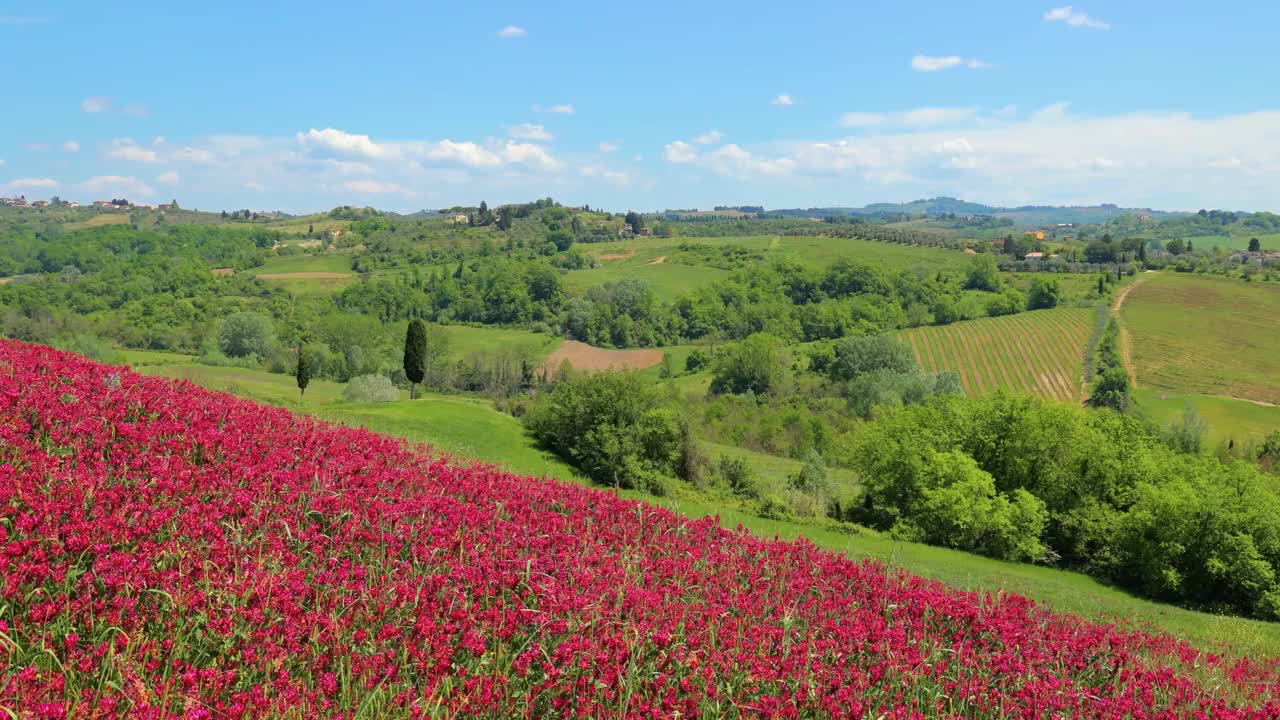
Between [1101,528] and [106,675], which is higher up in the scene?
[106,675]

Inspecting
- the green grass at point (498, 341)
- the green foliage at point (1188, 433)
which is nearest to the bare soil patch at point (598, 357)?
the green grass at point (498, 341)

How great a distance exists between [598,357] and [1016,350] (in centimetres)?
6170

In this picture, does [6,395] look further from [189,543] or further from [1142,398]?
[1142,398]

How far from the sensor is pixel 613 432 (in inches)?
1577

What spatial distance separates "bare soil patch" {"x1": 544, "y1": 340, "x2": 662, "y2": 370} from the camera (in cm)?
11562

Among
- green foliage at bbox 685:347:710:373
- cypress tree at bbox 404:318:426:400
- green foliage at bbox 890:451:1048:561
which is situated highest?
cypress tree at bbox 404:318:426:400

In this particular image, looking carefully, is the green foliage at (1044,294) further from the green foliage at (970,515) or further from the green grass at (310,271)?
the green grass at (310,271)

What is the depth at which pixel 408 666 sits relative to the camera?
18.5 feet

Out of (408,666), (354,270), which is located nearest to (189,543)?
(408,666)

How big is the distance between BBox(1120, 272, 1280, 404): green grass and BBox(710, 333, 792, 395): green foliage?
4399cm

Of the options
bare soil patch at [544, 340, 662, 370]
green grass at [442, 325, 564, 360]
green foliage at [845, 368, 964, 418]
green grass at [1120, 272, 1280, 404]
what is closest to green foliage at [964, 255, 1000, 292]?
green grass at [1120, 272, 1280, 404]

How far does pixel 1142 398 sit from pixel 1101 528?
5904 cm

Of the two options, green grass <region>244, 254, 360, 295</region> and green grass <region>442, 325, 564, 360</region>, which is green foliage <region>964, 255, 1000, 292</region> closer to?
green grass <region>442, 325, 564, 360</region>

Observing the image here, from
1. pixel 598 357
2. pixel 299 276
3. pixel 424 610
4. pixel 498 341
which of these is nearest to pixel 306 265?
pixel 299 276
